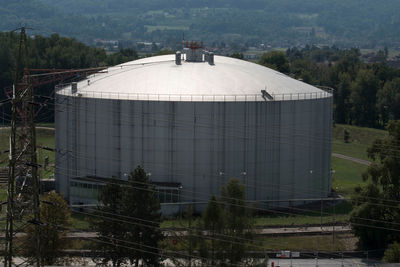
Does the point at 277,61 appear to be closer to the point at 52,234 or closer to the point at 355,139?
the point at 355,139

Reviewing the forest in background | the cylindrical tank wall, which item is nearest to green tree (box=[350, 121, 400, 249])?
the cylindrical tank wall

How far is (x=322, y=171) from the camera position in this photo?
71.9 meters

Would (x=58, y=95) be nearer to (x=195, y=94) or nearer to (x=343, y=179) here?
(x=195, y=94)

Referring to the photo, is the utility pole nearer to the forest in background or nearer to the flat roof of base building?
the flat roof of base building

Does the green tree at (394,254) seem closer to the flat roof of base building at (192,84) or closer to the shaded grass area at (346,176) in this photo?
the flat roof of base building at (192,84)

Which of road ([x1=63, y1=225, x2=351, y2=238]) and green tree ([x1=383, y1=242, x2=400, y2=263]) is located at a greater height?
green tree ([x1=383, y1=242, x2=400, y2=263])

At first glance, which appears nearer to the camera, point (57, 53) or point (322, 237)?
point (322, 237)

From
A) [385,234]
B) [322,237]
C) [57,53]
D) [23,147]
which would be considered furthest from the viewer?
[57,53]

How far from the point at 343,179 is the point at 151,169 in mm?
27424

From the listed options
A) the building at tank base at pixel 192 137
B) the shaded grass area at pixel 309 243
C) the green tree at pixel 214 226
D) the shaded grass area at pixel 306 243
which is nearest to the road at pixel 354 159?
the building at tank base at pixel 192 137

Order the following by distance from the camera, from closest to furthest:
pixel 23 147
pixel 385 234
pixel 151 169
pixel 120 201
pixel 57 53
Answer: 1. pixel 23 147
2. pixel 120 201
3. pixel 385 234
4. pixel 151 169
5. pixel 57 53

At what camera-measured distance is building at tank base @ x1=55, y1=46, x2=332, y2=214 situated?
213 feet

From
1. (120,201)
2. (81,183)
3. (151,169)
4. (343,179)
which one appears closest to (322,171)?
(343,179)

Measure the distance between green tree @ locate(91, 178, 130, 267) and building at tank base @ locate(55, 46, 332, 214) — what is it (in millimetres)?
17629
